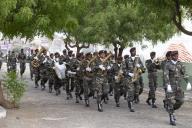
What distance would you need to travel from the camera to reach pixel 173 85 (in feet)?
43.9

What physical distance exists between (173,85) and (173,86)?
3cm

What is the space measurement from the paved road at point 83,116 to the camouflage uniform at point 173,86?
17.5 inches

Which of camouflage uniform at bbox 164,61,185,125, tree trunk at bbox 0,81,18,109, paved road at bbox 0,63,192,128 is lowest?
paved road at bbox 0,63,192,128

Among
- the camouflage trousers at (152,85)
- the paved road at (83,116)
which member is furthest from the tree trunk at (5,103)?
the camouflage trousers at (152,85)

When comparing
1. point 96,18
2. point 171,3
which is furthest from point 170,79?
point 96,18

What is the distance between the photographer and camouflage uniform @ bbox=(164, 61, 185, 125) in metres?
13.3

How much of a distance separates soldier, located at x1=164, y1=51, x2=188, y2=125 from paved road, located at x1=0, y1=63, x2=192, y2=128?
45 cm

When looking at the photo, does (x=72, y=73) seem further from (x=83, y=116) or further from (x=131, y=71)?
(x=83, y=116)

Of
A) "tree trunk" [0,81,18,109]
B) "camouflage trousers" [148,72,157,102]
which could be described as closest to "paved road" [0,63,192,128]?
"tree trunk" [0,81,18,109]

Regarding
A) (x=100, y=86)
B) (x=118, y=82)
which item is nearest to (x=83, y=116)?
(x=100, y=86)

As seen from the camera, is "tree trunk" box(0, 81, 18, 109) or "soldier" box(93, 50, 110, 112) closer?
"tree trunk" box(0, 81, 18, 109)

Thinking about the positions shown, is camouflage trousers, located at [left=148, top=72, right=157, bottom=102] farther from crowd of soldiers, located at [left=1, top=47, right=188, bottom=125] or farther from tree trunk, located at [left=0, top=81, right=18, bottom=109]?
tree trunk, located at [left=0, top=81, right=18, bottom=109]

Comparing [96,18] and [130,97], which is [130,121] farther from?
[96,18]

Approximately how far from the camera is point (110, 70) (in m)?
18.7
